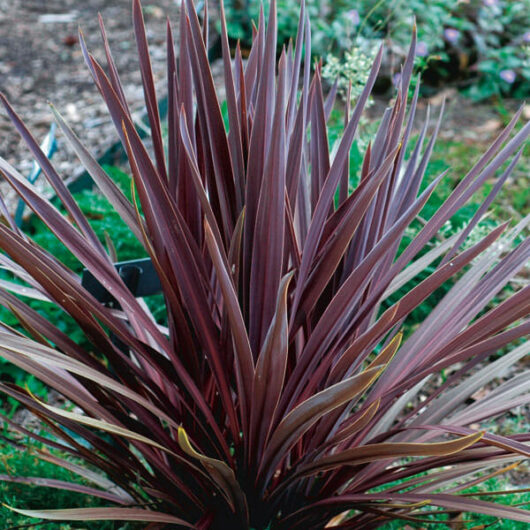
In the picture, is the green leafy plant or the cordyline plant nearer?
the cordyline plant

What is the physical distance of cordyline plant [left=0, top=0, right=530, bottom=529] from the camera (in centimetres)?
104

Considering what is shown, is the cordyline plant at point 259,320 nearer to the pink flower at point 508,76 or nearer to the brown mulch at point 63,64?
the brown mulch at point 63,64

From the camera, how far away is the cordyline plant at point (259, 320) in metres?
1.04

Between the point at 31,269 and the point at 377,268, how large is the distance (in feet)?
1.98

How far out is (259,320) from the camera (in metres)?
1.12

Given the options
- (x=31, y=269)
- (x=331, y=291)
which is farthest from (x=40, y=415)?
(x=331, y=291)

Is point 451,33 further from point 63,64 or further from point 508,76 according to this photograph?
point 63,64

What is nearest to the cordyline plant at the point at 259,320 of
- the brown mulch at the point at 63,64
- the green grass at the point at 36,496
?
the green grass at the point at 36,496

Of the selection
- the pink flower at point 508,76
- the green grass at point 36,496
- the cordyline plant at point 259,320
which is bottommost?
the green grass at point 36,496

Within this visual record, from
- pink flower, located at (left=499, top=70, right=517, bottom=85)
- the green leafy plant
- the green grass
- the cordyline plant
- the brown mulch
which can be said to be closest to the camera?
the cordyline plant

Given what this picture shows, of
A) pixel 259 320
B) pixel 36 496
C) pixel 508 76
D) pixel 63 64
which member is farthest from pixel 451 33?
pixel 36 496

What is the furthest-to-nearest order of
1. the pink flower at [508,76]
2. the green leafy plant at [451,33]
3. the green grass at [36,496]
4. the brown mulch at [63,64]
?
the green leafy plant at [451,33] → the pink flower at [508,76] → the brown mulch at [63,64] → the green grass at [36,496]

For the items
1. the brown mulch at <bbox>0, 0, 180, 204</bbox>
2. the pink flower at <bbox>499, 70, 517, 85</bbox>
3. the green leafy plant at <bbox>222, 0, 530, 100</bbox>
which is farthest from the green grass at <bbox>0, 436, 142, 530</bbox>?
the pink flower at <bbox>499, 70, 517, 85</bbox>

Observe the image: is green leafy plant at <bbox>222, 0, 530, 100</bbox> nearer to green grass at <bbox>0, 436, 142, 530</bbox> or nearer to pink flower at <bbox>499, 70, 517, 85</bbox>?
pink flower at <bbox>499, 70, 517, 85</bbox>
